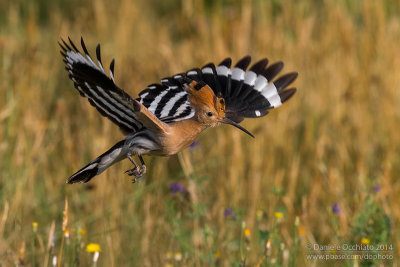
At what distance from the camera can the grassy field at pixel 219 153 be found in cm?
322

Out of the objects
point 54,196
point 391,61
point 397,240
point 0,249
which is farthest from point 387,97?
point 0,249

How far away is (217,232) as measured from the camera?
12.1 feet

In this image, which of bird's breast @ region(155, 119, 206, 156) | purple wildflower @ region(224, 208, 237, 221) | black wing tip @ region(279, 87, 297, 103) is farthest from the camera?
black wing tip @ region(279, 87, 297, 103)

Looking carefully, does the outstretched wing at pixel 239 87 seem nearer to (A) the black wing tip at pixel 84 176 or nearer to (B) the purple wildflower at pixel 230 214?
(B) the purple wildflower at pixel 230 214

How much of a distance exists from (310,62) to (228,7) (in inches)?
58.2

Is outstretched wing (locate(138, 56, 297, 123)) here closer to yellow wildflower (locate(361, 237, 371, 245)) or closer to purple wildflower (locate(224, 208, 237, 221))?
purple wildflower (locate(224, 208, 237, 221))

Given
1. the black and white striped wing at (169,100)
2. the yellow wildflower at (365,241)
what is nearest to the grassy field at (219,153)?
the yellow wildflower at (365,241)

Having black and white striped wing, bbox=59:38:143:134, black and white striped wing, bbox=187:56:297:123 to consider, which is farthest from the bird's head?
black and white striped wing, bbox=187:56:297:123

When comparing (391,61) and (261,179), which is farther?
(391,61)

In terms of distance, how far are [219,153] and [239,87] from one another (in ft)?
3.19

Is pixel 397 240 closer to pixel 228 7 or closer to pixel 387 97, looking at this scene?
pixel 387 97

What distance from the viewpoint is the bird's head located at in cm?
268

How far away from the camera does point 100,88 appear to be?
8.07 feet

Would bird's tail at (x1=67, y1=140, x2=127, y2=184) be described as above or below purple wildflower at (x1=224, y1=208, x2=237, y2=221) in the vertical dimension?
above
